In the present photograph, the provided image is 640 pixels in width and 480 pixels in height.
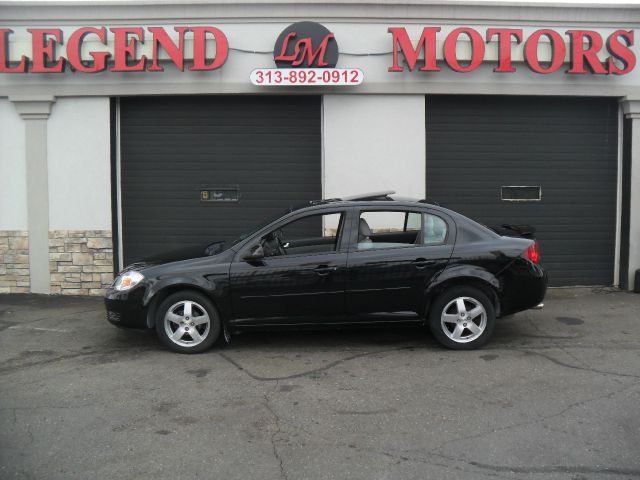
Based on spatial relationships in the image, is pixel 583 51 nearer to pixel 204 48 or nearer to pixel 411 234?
pixel 411 234

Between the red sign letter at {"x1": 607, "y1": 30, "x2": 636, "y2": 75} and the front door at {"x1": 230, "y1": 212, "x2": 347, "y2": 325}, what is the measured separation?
6.09m

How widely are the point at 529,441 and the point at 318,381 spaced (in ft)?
6.30

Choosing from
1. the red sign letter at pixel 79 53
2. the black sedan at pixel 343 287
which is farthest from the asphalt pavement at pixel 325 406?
the red sign letter at pixel 79 53

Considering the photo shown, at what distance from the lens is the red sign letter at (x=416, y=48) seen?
30.4ft

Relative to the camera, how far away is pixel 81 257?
9695 mm

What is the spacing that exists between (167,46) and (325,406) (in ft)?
21.9

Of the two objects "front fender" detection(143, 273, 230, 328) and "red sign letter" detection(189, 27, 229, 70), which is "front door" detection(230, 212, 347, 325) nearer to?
"front fender" detection(143, 273, 230, 328)

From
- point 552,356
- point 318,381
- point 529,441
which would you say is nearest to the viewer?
point 529,441

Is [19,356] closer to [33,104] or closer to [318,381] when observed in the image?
[318,381]

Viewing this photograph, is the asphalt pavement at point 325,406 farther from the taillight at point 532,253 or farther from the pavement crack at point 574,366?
the taillight at point 532,253

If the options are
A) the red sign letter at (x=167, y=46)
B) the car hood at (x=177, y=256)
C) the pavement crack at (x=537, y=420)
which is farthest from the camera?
the red sign letter at (x=167, y=46)

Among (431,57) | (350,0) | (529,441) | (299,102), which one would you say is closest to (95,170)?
(299,102)

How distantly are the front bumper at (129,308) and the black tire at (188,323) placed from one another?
0.58 feet

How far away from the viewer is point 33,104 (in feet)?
31.3
